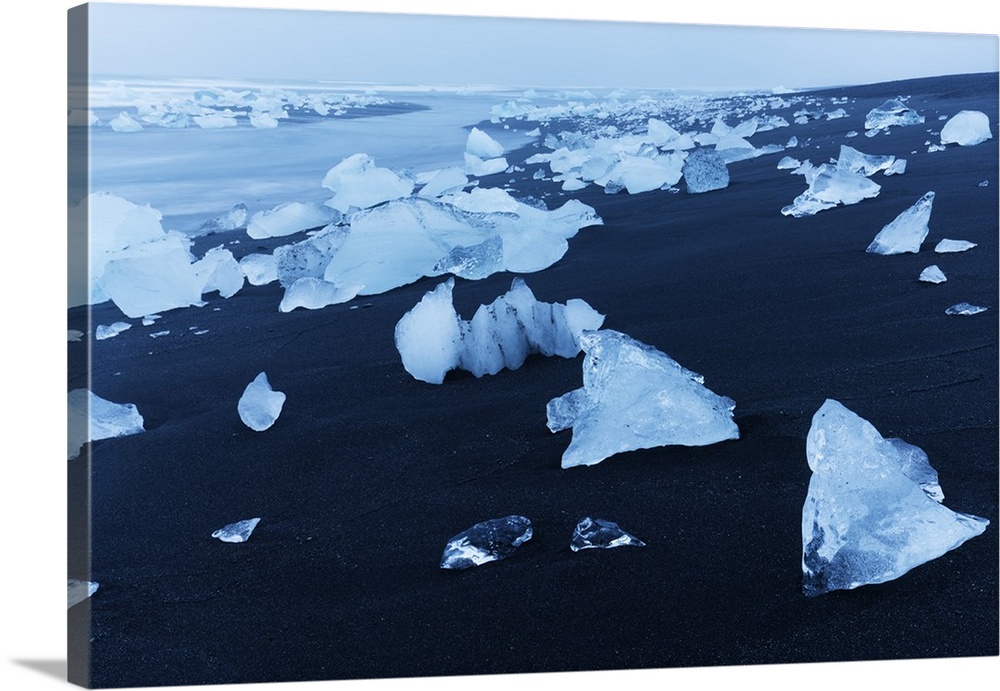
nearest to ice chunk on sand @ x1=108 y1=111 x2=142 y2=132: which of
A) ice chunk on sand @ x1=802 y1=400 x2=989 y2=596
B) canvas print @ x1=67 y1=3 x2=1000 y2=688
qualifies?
canvas print @ x1=67 y1=3 x2=1000 y2=688

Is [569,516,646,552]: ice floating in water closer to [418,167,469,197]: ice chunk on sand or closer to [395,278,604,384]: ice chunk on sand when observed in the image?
[395,278,604,384]: ice chunk on sand

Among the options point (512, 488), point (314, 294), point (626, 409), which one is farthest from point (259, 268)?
point (626, 409)

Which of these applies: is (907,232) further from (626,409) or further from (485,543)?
(485,543)

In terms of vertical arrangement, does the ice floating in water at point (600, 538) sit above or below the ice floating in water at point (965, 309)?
below

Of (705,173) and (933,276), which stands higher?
(705,173)

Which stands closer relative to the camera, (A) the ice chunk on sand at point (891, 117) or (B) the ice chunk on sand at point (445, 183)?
(B) the ice chunk on sand at point (445, 183)

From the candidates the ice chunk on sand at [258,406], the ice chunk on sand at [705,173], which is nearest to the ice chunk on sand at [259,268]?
the ice chunk on sand at [258,406]

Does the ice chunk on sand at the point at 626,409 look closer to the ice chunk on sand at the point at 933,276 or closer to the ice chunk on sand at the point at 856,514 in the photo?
the ice chunk on sand at the point at 856,514

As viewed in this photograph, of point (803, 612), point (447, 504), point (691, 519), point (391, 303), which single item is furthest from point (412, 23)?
point (803, 612)
